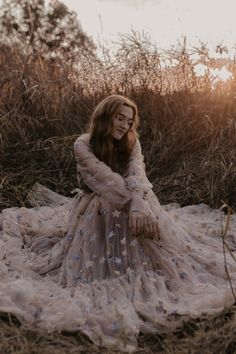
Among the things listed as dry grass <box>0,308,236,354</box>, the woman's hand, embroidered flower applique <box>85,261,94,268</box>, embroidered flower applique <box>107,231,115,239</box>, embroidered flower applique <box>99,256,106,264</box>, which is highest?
the woman's hand

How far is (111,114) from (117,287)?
0.95 meters

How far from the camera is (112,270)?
3338mm

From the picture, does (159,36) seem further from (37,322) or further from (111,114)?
(37,322)

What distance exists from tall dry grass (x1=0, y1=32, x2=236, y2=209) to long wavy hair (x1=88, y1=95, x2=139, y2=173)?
1553 mm

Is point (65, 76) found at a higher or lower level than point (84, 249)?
higher

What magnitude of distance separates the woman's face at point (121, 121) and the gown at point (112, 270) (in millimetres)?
168

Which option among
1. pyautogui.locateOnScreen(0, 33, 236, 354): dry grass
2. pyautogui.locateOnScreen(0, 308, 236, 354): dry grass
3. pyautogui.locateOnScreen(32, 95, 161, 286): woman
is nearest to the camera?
pyautogui.locateOnScreen(0, 308, 236, 354): dry grass

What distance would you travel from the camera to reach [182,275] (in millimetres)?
3361

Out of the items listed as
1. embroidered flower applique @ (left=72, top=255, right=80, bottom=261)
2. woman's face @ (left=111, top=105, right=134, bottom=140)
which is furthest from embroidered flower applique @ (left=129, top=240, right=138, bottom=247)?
woman's face @ (left=111, top=105, right=134, bottom=140)

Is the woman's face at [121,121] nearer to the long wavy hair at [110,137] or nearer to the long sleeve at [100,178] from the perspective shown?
the long wavy hair at [110,137]

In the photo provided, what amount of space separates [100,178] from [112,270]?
0.49 m

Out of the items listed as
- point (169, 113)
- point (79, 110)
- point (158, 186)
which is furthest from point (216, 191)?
point (79, 110)

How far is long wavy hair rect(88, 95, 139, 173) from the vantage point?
3510 millimetres

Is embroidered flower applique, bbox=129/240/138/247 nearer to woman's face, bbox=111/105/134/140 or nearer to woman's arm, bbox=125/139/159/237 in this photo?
woman's arm, bbox=125/139/159/237
